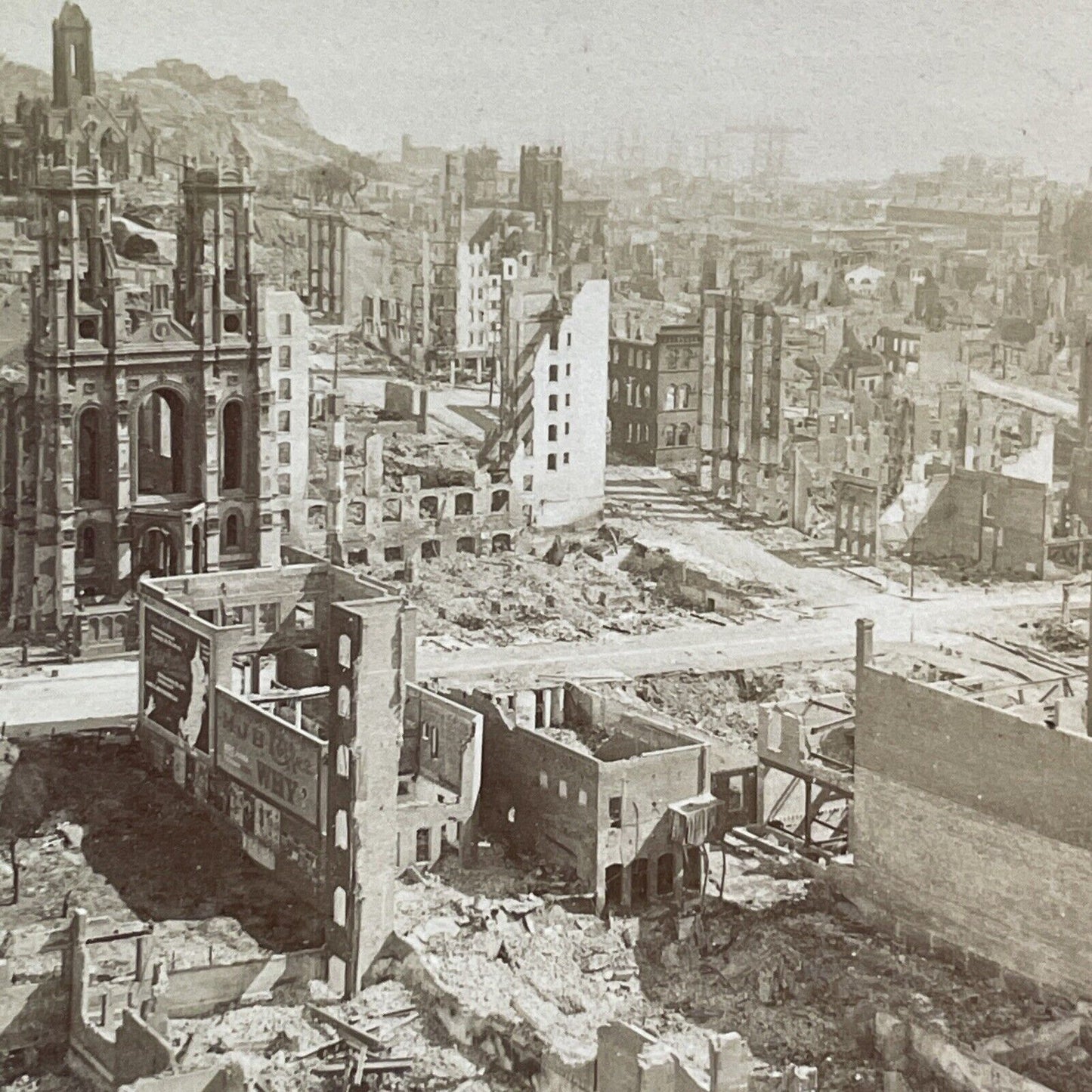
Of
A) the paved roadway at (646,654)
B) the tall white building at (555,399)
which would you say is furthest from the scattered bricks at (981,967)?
the tall white building at (555,399)

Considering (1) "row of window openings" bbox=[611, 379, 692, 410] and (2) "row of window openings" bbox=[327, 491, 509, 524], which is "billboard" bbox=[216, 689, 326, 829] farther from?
(1) "row of window openings" bbox=[611, 379, 692, 410]

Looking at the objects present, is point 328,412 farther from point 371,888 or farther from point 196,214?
point 371,888

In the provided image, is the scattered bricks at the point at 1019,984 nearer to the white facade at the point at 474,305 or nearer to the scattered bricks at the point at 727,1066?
the scattered bricks at the point at 727,1066

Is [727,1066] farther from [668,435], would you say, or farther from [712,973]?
[668,435]

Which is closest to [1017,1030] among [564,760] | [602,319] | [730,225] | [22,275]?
[564,760]

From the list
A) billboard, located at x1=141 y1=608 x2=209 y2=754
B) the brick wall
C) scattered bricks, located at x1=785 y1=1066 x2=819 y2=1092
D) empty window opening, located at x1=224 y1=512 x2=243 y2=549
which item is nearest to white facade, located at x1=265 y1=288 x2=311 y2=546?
empty window opening, located at x1=224 y1=512 x2=243 y2=549

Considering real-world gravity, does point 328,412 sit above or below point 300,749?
above

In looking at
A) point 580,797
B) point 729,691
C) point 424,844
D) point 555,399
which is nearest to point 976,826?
point 580,797
